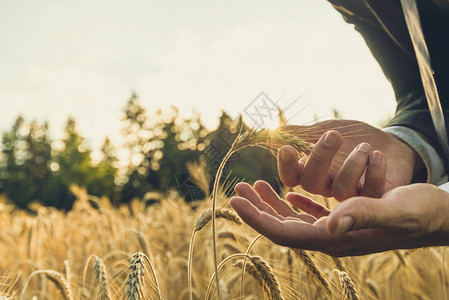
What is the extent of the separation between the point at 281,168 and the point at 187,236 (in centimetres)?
256

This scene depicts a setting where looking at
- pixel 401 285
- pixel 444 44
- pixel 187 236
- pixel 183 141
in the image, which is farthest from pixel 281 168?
pixel 183 141

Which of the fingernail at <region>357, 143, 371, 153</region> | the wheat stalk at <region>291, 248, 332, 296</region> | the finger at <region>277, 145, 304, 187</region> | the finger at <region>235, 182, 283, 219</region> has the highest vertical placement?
the fingernail at <region>357, 143, 371, 153</region>

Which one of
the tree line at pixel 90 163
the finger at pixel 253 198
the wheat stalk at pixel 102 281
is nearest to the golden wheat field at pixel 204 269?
the wheat stalk at pixel 102 281

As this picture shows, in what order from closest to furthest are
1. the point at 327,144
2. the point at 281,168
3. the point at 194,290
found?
the point at 327,144
the point at 281,168
the point at 194,290

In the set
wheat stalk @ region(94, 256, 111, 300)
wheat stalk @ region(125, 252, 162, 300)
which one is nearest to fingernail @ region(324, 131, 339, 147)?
wheat stalk @ region(125, 252, 162, 300)

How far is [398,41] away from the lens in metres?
1.74

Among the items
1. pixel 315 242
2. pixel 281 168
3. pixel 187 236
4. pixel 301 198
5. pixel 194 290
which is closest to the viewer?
pixel 315 242

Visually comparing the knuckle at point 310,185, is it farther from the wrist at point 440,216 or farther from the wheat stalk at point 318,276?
the wrist at point 440,216

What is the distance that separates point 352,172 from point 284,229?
357mm

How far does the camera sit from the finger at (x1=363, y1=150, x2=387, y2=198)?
1.11 m

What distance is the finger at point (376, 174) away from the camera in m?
1.11

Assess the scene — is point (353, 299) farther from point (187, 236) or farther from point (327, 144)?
point (187, 236)

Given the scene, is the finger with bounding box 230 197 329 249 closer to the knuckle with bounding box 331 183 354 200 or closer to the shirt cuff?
the knuckle with bounding box 331 183 354 200

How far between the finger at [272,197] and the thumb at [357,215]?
1.71 ft
